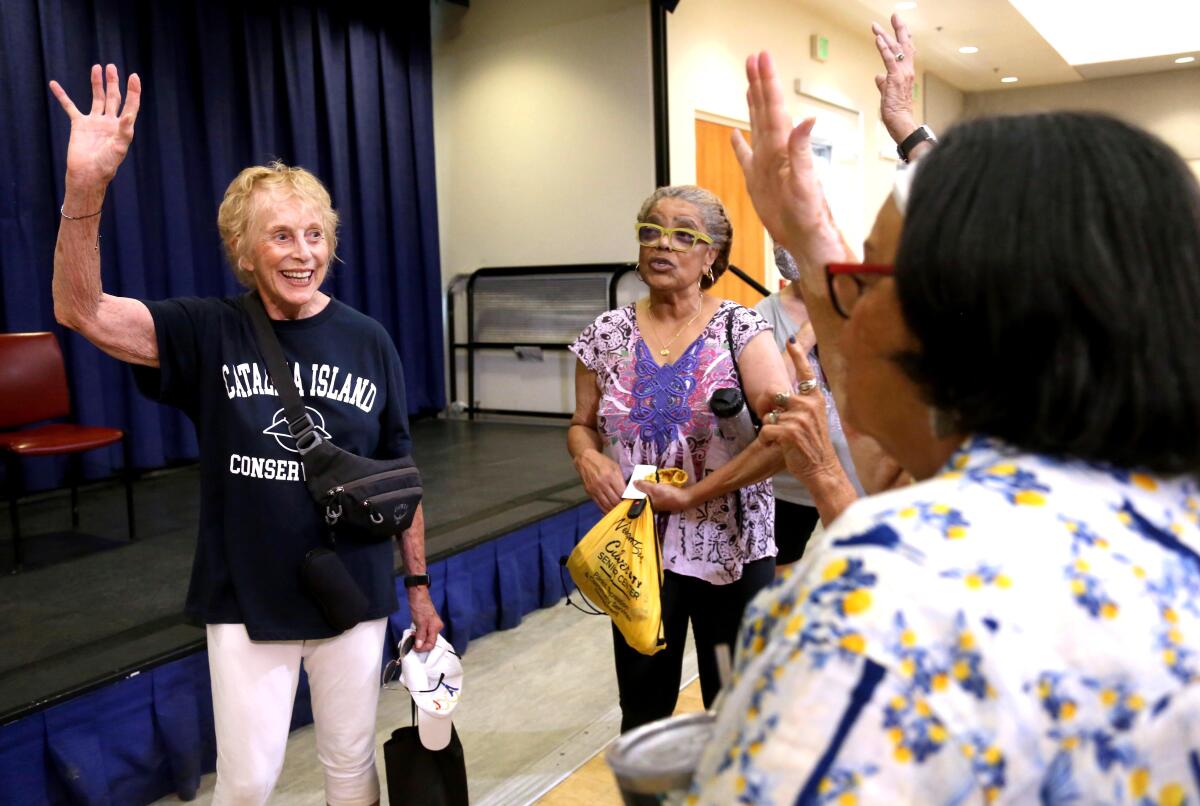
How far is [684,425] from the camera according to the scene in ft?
6.84

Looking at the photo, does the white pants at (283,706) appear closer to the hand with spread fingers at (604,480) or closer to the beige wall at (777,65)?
the hand with spread fingers at (604,480)

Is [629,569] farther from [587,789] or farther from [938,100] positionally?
[938,100]

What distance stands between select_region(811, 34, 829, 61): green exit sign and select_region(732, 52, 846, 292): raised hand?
24.3 feet

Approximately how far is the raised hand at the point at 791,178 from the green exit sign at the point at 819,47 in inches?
291

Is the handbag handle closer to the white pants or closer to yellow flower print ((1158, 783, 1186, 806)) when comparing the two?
the white pants

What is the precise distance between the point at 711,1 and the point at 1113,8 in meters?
4.94

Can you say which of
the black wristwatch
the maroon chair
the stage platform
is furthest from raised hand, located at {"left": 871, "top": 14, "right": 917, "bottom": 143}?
the maroon chair

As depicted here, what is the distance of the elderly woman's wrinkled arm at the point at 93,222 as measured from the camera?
1.52 meters

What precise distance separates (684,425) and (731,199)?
5295 mm

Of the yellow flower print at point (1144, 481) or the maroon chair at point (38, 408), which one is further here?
the maroon chair at point (38, 408)

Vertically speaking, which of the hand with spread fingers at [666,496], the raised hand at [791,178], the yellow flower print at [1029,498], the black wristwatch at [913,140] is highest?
the black wristwatch at [913,140]

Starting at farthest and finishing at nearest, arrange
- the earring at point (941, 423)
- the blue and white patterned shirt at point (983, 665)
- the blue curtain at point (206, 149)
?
the blue curtain at point (206, 149) → the earring at point (941, 423) → the blue and white patterned shirt at point (983, 665)

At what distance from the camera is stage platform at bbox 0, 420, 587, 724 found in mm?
2428

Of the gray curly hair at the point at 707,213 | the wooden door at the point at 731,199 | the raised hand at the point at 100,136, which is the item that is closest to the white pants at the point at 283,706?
the raised hand at the point at 100,136
